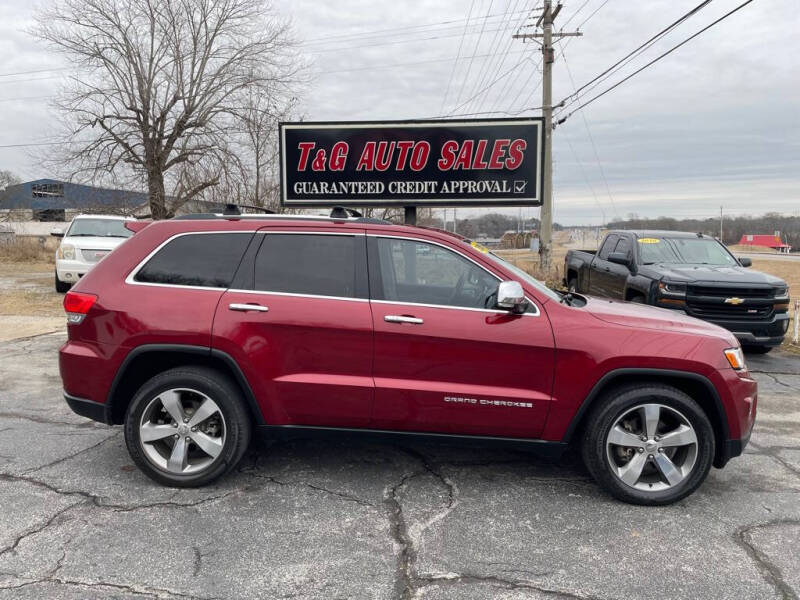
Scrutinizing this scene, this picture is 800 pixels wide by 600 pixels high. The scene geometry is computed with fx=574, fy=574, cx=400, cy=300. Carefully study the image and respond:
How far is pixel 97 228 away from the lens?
528 inches

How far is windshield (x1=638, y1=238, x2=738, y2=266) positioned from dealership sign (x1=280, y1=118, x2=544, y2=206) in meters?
2.03

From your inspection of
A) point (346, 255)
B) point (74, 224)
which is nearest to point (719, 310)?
point (346, 255)

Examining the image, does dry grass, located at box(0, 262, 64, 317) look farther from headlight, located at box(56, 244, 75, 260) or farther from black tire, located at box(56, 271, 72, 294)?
headlight, located at box(56, 244, 75, 260)

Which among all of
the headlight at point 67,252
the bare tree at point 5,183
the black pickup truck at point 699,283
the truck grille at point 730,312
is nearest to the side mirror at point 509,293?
the black pickup truck at point 699,283

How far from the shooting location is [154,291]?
→ 3723 mm

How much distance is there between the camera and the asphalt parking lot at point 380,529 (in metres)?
2.75

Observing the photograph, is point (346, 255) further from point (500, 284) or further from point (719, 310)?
point (719, 310)

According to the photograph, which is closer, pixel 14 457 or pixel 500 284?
pixel 500 284

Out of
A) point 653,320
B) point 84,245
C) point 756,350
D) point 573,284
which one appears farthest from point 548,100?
point 653,320

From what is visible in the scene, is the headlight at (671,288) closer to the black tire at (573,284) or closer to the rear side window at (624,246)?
the rear side window at (624,246)

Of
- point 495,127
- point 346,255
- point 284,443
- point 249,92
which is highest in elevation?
point 249,92

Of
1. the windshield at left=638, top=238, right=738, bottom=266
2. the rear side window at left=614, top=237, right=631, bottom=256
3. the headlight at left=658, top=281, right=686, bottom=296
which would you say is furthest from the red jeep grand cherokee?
the rear side window at left=614, top=237, right=631, bottom=256

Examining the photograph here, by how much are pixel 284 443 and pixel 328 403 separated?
116 centimetres

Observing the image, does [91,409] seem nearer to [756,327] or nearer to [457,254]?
[457,254]
